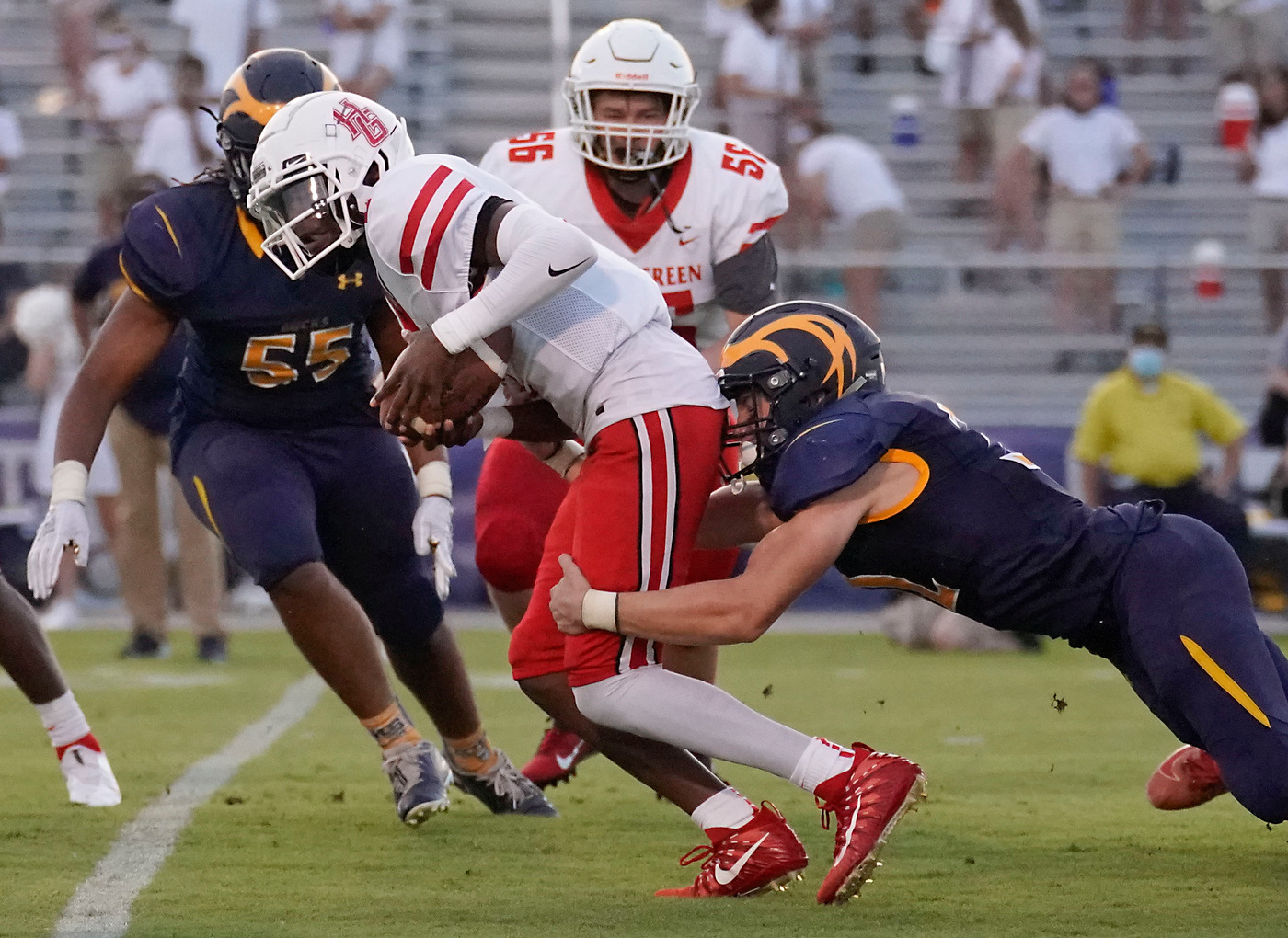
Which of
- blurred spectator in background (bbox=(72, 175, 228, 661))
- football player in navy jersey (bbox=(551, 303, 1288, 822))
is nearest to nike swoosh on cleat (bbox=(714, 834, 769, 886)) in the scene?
football player in navy jersey (bbox=(551, 303, 1288, 822))

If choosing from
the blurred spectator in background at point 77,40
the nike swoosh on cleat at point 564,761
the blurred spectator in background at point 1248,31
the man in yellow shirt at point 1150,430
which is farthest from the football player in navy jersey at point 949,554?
the blurred spectator in background at point 77,40

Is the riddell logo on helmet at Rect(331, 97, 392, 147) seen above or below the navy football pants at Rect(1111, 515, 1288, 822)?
above

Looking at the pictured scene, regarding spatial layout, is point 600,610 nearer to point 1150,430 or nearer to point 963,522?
point 963,522

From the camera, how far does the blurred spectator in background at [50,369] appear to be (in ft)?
30.7

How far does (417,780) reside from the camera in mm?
4148

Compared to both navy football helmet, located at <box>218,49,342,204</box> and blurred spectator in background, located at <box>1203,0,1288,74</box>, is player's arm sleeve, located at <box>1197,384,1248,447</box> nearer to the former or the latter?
blurred spectator in background, located at <box>1203,0,1288,74</box>

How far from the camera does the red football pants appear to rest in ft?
11.1

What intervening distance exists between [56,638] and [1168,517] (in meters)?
6.52

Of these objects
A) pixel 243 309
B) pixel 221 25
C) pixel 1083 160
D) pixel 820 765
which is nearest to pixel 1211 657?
pixel 820 765

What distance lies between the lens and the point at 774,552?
330cm

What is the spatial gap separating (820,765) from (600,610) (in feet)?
1.57

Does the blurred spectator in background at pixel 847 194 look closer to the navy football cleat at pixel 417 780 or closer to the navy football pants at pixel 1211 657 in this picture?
the navy football cleat at pixel 417 780

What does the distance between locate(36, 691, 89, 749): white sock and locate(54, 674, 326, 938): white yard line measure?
25 cm

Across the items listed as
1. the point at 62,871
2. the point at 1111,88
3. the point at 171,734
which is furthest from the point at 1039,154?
the point at 62,871
